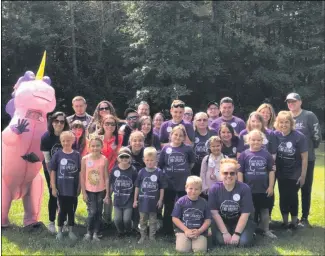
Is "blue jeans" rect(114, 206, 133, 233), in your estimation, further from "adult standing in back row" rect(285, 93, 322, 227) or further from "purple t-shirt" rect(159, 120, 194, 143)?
"adult standing in back row" rect(285, 93, 322, 227)

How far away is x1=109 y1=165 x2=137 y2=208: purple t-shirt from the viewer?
19.5 ft

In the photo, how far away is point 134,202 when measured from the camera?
5902 millimetres

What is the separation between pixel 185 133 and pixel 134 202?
46.3 inches

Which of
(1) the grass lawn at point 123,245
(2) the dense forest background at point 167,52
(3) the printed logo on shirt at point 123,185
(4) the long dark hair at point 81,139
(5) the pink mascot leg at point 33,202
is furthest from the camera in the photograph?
(2) the dense forest background at point 167,52

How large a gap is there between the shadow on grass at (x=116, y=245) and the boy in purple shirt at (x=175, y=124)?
145 cm

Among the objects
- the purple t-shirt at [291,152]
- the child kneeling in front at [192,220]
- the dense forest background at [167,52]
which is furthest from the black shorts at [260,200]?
the dense forest background at [167,52]

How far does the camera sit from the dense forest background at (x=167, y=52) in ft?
90.1

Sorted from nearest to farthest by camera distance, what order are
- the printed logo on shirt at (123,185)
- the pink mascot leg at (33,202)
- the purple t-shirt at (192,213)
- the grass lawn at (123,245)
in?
1. the grass lawn at (123,245)
2. the purple t-shirt at (192,213)
3. the printed logo on shirt at (123,185)
4. the pink mascot leg at (33,202)

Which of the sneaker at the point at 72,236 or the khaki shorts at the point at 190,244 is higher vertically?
the khaki shorts at the point at 190,244

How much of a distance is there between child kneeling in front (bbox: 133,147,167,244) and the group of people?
0.04ft

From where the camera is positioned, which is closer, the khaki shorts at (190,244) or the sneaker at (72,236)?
the khaki shorts at (190,244)

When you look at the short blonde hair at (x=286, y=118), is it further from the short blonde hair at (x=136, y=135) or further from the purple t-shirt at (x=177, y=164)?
the short blonde hair at (x=136, y=135)

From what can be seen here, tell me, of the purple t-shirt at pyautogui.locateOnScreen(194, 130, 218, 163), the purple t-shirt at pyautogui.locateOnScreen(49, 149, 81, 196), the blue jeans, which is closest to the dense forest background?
the purple t-shirt at pyautogui.locateOnScreen(194, 130, 218, 163)

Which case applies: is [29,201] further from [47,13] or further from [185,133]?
[47,13]
